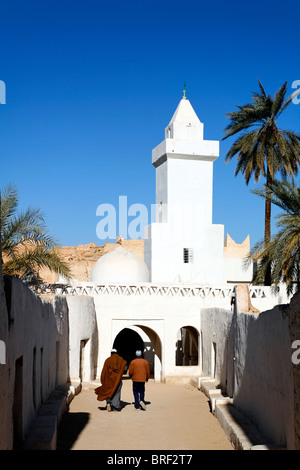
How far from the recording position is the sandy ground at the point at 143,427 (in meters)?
9.84

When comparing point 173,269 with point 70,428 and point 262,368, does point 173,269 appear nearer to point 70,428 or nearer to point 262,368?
point 70,428

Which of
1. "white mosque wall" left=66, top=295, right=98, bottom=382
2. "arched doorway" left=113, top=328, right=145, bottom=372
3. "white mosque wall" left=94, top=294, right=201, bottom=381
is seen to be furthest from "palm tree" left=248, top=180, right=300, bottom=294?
"arched doorway" left=113, top=328, right=145, bottom=372

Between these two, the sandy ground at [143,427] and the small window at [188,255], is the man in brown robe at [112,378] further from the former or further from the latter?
the small window at [188,255]

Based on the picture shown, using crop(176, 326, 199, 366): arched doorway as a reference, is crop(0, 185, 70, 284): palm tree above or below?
above

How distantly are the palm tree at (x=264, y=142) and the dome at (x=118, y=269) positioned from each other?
19.1 ft

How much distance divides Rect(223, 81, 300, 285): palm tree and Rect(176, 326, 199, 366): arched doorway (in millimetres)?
4115

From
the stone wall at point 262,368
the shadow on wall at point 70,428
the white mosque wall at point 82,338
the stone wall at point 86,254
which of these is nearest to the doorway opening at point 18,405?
the shadow on wall at point 70,428

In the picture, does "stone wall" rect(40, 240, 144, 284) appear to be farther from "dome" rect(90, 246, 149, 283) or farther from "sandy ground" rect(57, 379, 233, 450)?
"sandy ground" rect(57, 379, 233, 450)

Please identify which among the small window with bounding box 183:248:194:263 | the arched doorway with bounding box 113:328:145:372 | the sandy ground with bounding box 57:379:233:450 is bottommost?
the arched doorway with bounding box 113:328:145:372

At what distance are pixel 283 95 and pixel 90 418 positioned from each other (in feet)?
59.5

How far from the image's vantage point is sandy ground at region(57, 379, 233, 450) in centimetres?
984

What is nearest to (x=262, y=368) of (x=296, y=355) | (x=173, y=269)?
(x=296, y=355)
